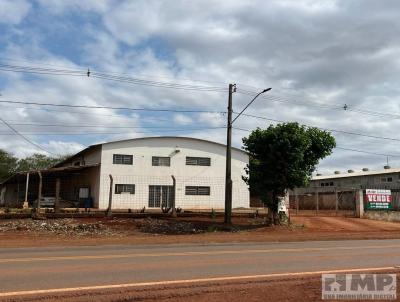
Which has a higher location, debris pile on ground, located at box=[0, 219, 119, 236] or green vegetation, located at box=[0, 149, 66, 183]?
green vegetation, located at box=[0, 149, 66, 183]

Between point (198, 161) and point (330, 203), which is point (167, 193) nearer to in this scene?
point (198, 161)

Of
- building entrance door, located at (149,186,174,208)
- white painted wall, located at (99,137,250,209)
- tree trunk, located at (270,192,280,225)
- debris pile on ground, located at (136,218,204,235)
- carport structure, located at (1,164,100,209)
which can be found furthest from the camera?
building entrance door, located at (149,186,174,208)

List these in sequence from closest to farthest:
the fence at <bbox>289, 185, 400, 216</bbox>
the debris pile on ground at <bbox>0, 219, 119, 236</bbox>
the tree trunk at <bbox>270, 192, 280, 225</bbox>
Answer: the debris pile on ground at <bbox>0, 219, 119, 236</bbox>, the tree trunk at <bbox>270, 192, 280, 225</bbox>, the fence at <bbox>289, 185, 400, 216</bbox>

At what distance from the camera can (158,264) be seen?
1220cm

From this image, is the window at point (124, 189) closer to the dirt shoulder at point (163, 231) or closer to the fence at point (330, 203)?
the dirt shoulder at point (163, 231)

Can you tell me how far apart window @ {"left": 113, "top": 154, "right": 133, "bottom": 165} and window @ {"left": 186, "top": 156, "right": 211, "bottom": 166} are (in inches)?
199

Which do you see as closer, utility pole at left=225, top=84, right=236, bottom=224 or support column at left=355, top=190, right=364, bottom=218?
utility pole at left=225, top=84, right=236, bottom=224

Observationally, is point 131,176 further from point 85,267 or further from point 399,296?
point 399,296

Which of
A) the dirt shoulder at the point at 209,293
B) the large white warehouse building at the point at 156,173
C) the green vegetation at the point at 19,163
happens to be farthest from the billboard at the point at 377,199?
the green vegetation at the point at 19,163

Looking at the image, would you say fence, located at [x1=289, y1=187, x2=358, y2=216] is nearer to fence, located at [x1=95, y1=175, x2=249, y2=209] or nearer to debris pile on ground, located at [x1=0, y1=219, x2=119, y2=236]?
fence, located at [x1=95, y1=175, x2=249, y2=209]

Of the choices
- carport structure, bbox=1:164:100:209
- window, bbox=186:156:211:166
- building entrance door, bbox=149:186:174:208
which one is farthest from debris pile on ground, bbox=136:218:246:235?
window, bbox=186:156:211:166

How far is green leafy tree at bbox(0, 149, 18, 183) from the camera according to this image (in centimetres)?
7917

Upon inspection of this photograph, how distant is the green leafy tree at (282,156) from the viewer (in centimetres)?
2681

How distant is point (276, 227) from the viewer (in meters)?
27.9
